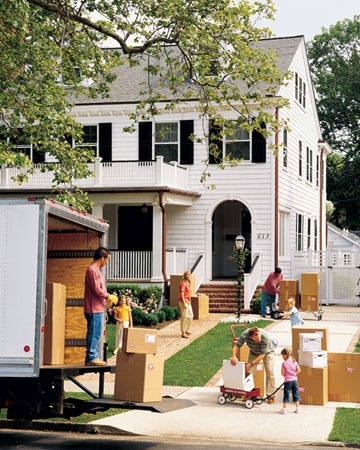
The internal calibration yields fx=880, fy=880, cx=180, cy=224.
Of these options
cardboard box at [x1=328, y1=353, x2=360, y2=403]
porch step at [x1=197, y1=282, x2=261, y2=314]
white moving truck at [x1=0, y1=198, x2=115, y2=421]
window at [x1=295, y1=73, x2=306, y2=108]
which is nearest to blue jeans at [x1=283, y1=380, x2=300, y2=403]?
cardboard box at [x1=328, y1=353, x2=360, y2=403]

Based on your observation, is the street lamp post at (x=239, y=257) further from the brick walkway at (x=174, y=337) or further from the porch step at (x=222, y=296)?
the porch step at (x=222, y=296)

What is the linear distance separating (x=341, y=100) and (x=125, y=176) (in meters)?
36.1

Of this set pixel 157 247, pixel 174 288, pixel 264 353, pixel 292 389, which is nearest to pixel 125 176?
pixel 157 247

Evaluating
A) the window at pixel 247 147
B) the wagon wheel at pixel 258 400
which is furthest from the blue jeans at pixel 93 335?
the window at pixel 247 147

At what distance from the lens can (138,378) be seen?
459 inches

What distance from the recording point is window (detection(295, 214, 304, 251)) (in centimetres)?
3558

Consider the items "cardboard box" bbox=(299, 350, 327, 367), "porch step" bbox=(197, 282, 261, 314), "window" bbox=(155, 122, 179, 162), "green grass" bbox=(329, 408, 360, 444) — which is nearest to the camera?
"green grass" bbox=(329, 408, 360, 444)

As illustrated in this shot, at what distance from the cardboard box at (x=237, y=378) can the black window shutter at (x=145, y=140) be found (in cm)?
1842

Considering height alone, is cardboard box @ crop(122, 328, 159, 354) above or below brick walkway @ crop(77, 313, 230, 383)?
above

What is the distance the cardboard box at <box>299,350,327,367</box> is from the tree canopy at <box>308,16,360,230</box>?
46849 millimetres

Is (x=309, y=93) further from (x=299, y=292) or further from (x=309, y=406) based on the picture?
(x=309, y=406)

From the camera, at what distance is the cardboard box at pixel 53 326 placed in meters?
11.3

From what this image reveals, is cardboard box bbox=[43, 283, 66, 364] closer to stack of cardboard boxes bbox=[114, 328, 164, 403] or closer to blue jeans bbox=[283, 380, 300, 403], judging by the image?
stack of cardboard boxes bbox=[114, 328, 164, 403]

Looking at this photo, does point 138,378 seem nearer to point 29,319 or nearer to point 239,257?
point 29,319
